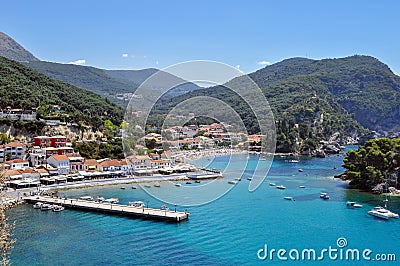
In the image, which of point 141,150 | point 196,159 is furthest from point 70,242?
point 196,159

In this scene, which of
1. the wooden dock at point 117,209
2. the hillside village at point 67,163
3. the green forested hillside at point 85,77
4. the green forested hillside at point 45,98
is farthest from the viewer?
the green forested hillside at point 85,77

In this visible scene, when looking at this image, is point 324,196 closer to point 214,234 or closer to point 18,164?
point 214,234

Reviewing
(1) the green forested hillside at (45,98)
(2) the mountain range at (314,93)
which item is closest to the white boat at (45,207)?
(1) the green forested hillside at (45,98)

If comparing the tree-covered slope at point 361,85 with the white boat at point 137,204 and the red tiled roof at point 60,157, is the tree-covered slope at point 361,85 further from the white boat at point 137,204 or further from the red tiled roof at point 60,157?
the white boat at point 137,204

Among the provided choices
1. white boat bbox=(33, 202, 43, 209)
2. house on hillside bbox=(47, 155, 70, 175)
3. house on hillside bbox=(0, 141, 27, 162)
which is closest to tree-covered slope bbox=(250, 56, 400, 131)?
house on hillside bbox=(47, 155, 70, 175)

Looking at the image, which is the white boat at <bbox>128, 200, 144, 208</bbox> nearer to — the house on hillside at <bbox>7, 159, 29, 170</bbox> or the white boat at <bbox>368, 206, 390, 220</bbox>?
the white boat at <bbox>368, 206, 390, 220</bbox>

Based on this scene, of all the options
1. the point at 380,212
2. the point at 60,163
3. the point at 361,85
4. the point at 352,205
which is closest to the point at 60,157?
the point at 60,163

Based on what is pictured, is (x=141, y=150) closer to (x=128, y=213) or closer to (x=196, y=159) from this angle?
(x=128, y=213)

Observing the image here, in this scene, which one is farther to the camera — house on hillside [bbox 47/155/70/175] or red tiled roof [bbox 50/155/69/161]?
red tiled roof [bbox 50/155/69/161]
